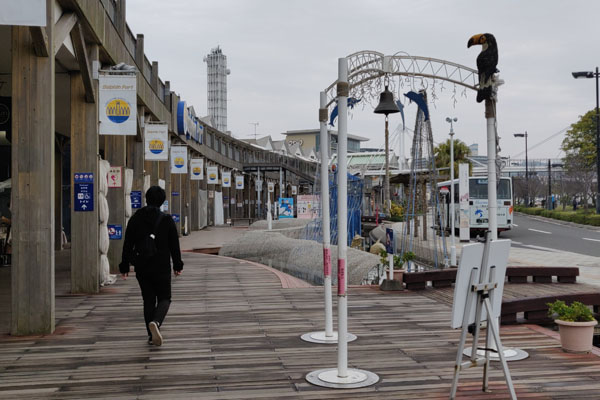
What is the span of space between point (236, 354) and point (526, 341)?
327 cm

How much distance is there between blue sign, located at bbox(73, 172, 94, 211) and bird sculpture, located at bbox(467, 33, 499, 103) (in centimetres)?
685

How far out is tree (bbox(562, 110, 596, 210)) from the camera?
58.8 meters

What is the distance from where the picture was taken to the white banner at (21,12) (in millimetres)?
5844

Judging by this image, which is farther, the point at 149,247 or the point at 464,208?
the point at 464,208

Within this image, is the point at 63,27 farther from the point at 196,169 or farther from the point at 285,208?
the point at 285,208

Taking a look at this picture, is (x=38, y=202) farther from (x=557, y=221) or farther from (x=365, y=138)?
(x=365, y=138)

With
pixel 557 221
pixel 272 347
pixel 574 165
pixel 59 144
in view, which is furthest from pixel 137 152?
pixel 574 165

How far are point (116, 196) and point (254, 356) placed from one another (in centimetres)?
926

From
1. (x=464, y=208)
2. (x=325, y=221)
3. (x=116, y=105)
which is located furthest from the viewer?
(x=464, y=208)

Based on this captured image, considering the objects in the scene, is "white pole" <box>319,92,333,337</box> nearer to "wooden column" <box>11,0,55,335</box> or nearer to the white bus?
"wooden column" <box>11,0,55,335</box>

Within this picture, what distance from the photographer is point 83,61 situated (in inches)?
422

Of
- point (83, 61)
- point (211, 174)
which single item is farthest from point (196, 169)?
point (83, 61)

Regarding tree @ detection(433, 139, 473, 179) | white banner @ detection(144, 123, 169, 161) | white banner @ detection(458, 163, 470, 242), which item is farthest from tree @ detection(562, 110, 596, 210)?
white banner @ detection(144, 123, 169, 161)

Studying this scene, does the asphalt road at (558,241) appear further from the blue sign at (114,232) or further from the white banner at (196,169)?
the blue sign at (114,232)
